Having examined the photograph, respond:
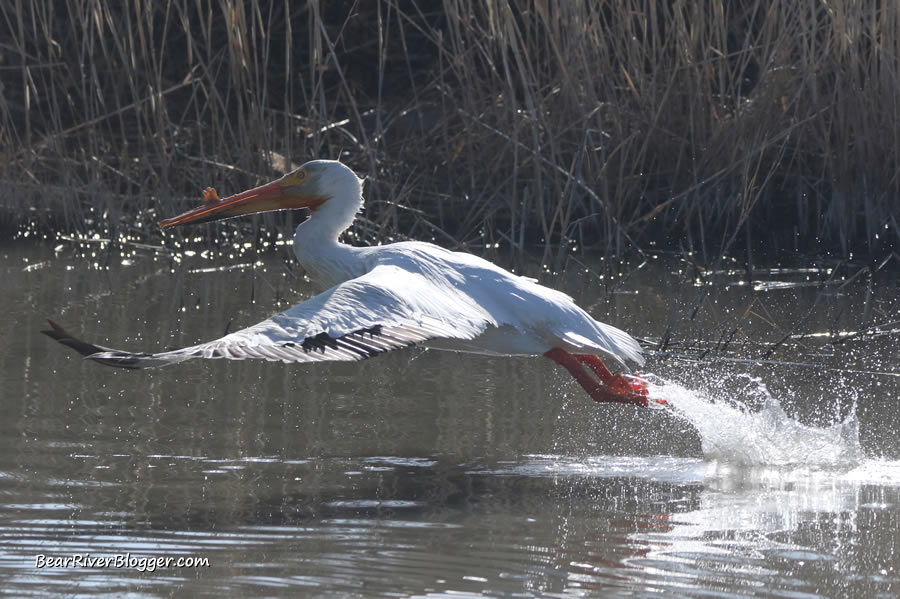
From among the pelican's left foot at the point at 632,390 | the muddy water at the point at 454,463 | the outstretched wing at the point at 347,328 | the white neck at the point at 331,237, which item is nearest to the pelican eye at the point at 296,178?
the white neck at the point at 331,237

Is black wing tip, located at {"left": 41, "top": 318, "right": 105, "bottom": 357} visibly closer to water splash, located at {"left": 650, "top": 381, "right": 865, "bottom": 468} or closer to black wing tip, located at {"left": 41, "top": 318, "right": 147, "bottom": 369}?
black wing tip, located at {"left": 41, "top": 318, "right": 147, "bottom": 369}

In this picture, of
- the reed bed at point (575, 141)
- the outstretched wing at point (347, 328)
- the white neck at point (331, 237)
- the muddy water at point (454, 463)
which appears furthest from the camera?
the reed bed at point (575, 141)

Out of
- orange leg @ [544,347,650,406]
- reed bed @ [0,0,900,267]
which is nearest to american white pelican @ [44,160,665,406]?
orange leg @ [544,347,650,406]

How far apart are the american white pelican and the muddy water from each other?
0.33 m

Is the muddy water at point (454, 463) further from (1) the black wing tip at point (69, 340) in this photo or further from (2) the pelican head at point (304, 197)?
(2) the pelican head at point (304, 197)

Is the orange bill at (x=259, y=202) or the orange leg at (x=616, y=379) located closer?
the orange leg at (x=616, y=379)

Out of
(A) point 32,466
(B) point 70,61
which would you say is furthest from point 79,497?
(B) point 70,61

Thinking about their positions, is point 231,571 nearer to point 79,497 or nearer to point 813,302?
point 79,497

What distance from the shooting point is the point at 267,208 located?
629cm

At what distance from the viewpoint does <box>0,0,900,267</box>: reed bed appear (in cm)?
848

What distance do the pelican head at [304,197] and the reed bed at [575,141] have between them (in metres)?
2.06

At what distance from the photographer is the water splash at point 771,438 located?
197 inches

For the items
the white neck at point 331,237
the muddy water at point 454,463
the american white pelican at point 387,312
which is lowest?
the muddy water at point 454,463

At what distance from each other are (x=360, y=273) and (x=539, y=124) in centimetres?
375
